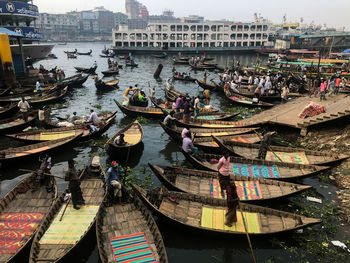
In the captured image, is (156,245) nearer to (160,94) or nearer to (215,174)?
(215,174)

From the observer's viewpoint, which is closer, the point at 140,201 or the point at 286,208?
the point at 140,201

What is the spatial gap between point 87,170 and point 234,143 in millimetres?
8204

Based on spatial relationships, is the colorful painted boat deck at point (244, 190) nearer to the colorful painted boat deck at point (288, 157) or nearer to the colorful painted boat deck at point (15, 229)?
the colorful painted boat deck at point (288, 157)

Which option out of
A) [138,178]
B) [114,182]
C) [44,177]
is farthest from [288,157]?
[44,177]

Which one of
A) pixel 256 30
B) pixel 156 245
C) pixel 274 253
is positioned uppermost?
pixel 256 30

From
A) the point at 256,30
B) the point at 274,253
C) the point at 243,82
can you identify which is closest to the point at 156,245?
the point at 274,253

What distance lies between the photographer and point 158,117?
21.7 metres

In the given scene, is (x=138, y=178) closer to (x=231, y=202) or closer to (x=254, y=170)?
(x=254, y=170)

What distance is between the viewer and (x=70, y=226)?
344 inches

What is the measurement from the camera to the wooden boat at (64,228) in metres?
7.36

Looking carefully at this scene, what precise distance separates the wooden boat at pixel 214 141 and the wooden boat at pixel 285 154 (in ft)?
2.46

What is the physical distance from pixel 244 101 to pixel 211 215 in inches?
709

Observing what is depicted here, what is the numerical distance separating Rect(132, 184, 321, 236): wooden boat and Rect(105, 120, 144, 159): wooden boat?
12.5ft

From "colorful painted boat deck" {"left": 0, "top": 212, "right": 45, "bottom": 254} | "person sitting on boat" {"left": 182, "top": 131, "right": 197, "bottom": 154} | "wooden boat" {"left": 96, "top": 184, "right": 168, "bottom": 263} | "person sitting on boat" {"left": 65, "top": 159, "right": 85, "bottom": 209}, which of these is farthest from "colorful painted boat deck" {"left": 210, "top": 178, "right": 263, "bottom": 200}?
"colorful painted boat deck" {"left": 0, "top": 212, "right": 45, "bottom": 254}
